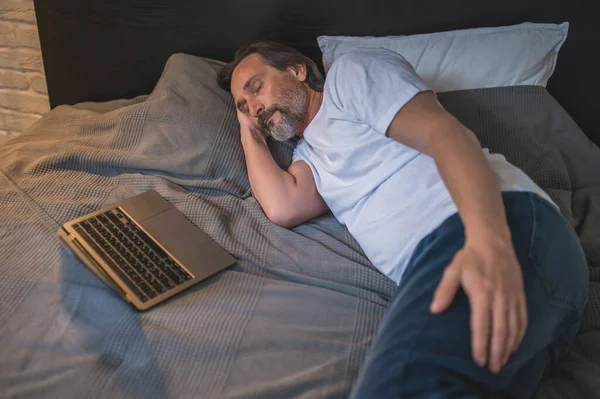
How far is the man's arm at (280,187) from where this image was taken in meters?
1.32

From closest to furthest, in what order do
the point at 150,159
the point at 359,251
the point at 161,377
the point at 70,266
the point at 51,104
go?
the point at 161,377, the point at 70,266, the point at 359,251, the point at 150,159, the point at 51,104

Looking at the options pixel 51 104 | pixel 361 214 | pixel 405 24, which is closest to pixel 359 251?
pixel 361 214

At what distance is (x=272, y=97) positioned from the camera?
1.44 meters

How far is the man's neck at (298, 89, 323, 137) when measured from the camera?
1485 mm

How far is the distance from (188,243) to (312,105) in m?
0.55

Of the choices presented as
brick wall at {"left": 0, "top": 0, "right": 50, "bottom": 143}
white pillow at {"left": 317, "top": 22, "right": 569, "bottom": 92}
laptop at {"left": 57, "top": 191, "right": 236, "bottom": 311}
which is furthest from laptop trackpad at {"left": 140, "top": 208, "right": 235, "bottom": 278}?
brick wall at {"left": 0, "top": 0, "right": 50, "bottom": 143}

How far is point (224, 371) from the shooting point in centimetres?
91

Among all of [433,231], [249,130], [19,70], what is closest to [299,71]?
[249,130]

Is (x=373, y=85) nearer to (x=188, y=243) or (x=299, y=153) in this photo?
(x=299, y=153)

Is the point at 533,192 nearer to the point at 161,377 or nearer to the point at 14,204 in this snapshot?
the point at 161,377

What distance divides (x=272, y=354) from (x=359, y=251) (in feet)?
1.24

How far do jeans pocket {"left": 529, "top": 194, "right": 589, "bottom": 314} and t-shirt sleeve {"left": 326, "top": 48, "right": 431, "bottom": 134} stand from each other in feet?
1.03

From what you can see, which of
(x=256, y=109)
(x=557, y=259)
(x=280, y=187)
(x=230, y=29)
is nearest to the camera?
(x=557, y=259)

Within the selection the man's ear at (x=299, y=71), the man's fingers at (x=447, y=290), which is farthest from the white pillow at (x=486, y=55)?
the man's fingers at (x=447, y=290)
